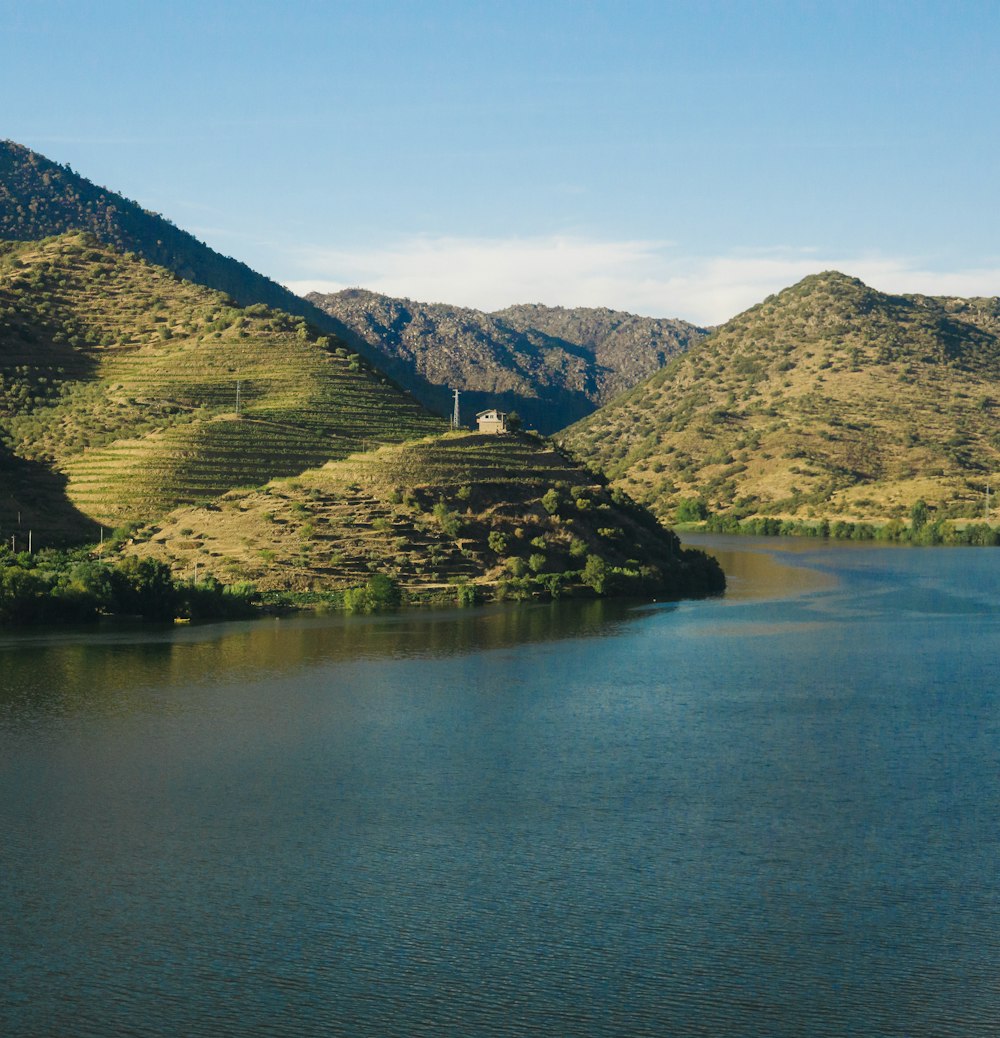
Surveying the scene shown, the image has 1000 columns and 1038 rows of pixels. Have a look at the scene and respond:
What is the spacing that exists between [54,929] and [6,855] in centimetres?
463

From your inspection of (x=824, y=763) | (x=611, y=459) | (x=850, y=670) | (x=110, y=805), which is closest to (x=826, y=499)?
(x=611, y=459)

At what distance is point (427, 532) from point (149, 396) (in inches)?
1188

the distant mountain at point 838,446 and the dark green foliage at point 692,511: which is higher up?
the distant mountain at point 838,446

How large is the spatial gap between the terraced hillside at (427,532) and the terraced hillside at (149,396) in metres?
4.80

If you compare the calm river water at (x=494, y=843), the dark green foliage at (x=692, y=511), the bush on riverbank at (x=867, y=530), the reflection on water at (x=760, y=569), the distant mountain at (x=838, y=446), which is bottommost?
the calm river water at (x=494, y=843)

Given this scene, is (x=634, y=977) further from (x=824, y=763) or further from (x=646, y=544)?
(x=646, y=544)

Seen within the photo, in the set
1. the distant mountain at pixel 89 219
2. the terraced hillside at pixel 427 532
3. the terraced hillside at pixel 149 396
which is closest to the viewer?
the terraced hillside at pixel 427 532

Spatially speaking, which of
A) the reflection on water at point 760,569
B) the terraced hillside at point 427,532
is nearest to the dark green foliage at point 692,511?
the reflection on water at point 760,569

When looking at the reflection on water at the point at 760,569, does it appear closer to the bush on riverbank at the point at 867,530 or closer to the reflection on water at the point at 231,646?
the bush on riverbank at the point at 867,530

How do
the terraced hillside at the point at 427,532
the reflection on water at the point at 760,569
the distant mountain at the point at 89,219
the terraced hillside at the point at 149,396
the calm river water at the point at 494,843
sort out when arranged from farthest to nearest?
1. the distant mountain at the point at 89,219
2. the reflection on water at the point at 760,569
3. the terraced hillside at the point at 149,396
4. the terraced hillside at the point at 427,532
5. the calm river water at the point at 494,843

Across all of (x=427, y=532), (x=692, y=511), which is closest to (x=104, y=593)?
(x=427, y=532)

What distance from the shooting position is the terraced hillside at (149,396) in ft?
270

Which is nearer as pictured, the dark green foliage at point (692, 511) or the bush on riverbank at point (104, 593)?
the bush on riverbank at point (104, 593)

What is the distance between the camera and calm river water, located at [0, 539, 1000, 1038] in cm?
2253
